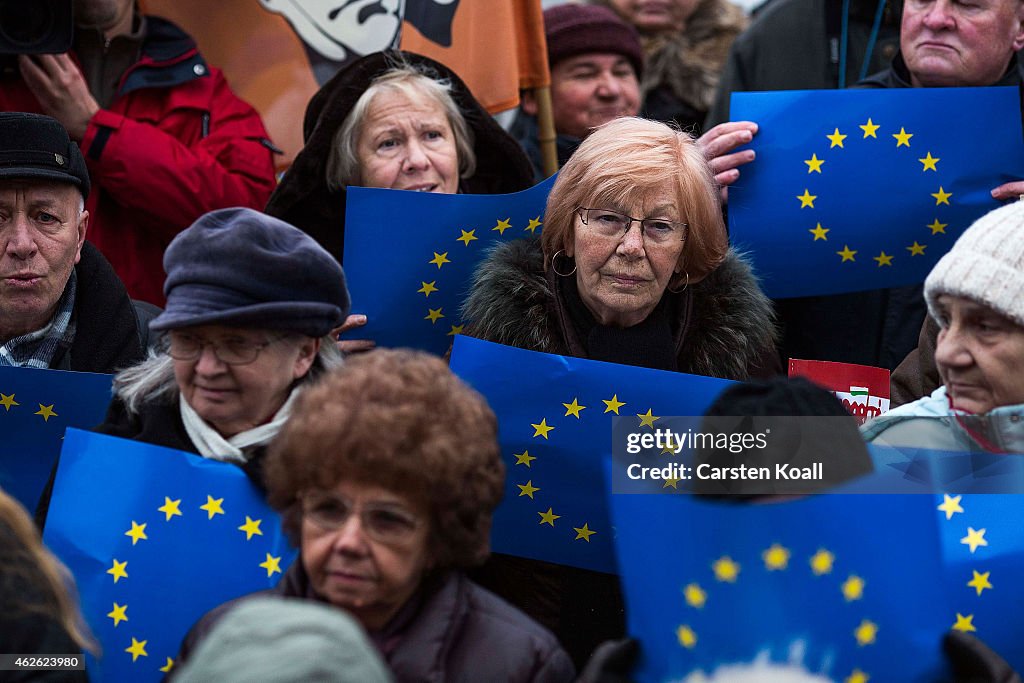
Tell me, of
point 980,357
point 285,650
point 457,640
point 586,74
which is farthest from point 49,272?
point 586,74

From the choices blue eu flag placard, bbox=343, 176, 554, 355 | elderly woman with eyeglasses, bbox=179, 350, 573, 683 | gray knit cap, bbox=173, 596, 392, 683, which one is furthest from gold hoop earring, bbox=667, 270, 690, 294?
gray knit cap, bbox=173, 596, 392, 683

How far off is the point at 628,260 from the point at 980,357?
41.5 inches

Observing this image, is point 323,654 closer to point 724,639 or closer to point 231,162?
point 724,639

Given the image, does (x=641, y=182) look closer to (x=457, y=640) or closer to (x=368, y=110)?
(x=368, y=110)

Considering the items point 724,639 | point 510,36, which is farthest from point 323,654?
point 510,36

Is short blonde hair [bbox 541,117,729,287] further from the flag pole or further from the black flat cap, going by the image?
the flag pole

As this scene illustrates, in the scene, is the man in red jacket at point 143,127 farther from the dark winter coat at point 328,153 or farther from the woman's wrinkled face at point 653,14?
A: the woman's wrinkled face at point 653,14

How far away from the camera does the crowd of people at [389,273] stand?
2.70m

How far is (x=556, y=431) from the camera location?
3582 mm

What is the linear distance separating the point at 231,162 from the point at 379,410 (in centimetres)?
246

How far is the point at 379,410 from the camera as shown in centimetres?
271

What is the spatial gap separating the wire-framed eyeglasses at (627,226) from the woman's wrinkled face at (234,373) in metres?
0.94

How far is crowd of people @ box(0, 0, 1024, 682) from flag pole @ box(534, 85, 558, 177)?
0.22 feet

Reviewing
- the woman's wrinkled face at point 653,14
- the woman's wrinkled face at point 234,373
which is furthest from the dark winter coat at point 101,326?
the woman's wrinkled face at point 653,14
